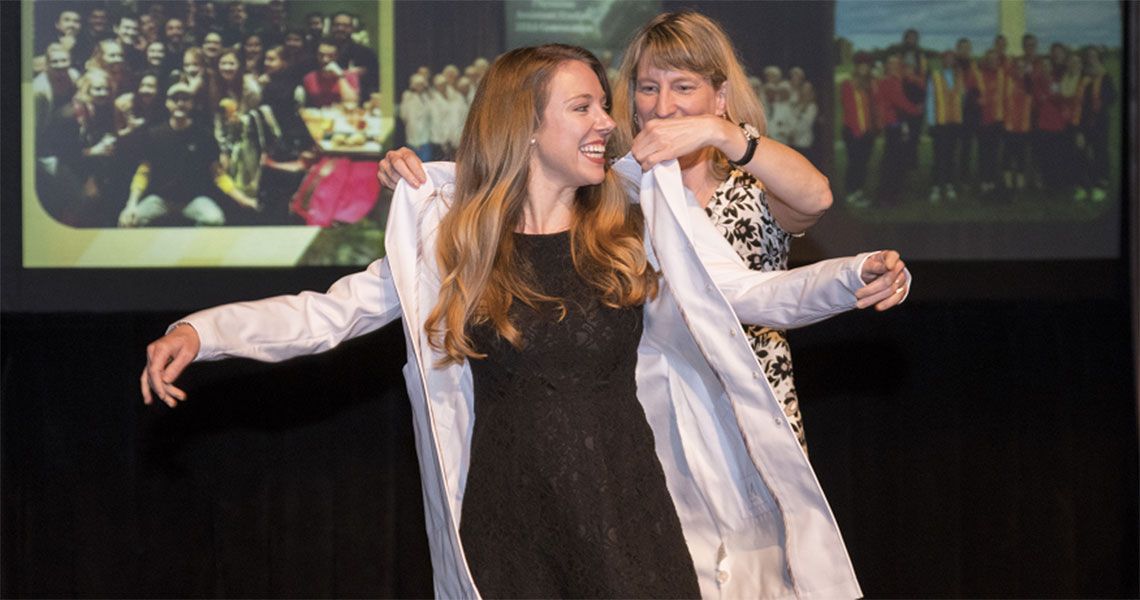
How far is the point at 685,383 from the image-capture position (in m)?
2.32

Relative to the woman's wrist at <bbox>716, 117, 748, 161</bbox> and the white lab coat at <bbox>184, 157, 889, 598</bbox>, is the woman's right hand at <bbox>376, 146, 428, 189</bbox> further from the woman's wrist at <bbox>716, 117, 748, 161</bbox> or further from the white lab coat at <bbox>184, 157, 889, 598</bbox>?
the woman's wrist at <bbox>716, 117, 748, 161</bbox>

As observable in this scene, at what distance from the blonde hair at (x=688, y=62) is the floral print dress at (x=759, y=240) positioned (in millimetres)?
78

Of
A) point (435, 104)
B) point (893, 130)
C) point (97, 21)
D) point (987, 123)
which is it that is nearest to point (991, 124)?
point (987, 123)

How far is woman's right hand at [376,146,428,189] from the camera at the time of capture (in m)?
2.37

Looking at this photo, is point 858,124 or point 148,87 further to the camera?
point 858,124

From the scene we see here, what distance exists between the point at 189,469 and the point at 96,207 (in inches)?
35.2

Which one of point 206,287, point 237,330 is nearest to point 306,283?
point 206,287

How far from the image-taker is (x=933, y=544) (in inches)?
169

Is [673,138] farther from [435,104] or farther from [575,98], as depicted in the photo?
[435,104]

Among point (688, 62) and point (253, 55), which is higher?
point (253, 55)

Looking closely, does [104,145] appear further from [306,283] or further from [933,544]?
[933,544]

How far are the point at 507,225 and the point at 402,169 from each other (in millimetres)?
230

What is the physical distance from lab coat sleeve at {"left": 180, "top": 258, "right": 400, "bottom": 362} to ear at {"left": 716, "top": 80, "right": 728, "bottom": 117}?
2.46 feet

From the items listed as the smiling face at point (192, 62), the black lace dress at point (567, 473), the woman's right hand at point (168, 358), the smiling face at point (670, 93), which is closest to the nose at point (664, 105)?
the smiling face at point (670, 93)
